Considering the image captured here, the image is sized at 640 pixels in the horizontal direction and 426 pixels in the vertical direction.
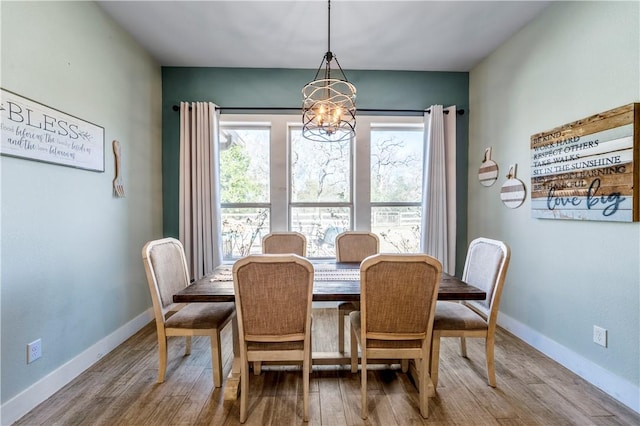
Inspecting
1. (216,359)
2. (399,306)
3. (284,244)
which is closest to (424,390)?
(399,306)

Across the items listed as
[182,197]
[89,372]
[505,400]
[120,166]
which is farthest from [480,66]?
[89,372]

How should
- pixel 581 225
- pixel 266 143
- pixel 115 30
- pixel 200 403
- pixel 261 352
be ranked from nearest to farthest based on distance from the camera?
pixel 261 352 < pixel 200 403 < pixel 581 225 < pixel 115 30 < pixel 266 143

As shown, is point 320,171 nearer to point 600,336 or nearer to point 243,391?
point 243,391

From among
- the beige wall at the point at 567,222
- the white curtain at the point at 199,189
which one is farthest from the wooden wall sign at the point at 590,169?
the white curtain at the point at 199,189

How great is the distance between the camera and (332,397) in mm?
1896

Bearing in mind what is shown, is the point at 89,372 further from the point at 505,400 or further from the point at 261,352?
the point at 505,400

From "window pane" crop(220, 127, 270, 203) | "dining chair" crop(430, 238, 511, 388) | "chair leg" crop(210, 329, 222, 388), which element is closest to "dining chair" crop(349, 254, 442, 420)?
"dining chair" crop(430, 238, 511, 388)

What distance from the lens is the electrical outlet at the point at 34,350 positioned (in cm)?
180

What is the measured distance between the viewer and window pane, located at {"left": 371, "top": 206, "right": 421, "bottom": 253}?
365 cm

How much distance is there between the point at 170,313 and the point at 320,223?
6.39 feet

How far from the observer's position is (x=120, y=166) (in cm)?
268

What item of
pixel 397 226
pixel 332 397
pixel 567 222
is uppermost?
pixel 567 222

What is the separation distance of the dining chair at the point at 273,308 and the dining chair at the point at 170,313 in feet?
1.39

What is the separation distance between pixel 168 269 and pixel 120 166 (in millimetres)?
1202
